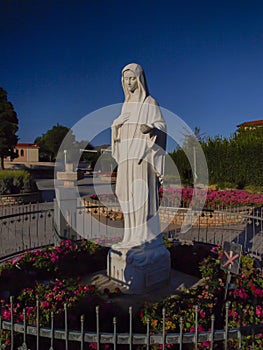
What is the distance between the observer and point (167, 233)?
29.5 ft

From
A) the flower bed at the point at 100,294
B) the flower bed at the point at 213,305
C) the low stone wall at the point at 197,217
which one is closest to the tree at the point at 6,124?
the low stone wall at the point at 197,217


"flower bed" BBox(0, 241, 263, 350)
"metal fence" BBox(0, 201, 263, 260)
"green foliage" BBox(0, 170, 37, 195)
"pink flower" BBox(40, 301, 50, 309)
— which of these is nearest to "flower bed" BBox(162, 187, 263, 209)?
"metal fence" BBox(0, 201, 263, 260)

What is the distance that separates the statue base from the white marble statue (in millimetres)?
102

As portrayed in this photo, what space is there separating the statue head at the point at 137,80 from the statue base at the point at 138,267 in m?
2.21

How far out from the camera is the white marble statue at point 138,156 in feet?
13.9

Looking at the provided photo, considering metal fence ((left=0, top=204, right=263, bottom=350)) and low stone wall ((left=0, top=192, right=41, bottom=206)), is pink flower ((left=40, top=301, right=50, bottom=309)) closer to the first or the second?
metal fence ((left=0, top=204, right=263, bottom=350))

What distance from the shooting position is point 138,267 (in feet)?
14.0

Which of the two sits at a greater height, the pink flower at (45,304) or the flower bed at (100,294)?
the pink flower at (45,304)

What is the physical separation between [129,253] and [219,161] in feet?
54.9

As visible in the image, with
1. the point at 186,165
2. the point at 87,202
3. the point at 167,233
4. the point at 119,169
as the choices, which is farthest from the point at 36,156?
the point at 119,169

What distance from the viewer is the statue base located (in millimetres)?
4285

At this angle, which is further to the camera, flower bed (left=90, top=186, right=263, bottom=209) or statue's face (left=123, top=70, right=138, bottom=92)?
flower bed (left=90, top=186, right=263, bottom=209)

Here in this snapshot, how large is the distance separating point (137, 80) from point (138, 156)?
1.07m

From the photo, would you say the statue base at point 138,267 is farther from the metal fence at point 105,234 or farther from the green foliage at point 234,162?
the green foliage at point 234,162
